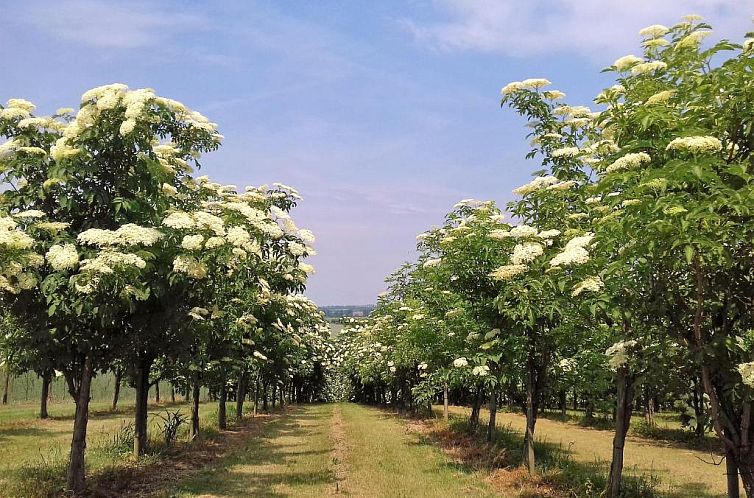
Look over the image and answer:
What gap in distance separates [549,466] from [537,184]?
923cm

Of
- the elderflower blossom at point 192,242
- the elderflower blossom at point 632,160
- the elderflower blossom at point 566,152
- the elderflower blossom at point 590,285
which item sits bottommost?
→ the elderflower blossom at point 590,285

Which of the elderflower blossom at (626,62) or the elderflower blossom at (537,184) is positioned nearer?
the elderflower blossom at (626,62)

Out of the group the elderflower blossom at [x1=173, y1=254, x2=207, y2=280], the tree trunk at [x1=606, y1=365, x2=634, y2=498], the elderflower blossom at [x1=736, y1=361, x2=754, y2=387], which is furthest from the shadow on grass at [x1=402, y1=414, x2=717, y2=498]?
the elderflower blossom at [x1=173, y1=254, x2=207, y2=280]

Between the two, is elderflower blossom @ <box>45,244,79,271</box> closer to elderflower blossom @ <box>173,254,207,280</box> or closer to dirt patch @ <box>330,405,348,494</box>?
elderflower blossom @ <box>173,254,207,280</box>

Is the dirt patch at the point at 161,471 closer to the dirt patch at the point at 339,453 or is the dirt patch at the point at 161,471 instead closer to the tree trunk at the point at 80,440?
the tree trunk at the point at 80,440

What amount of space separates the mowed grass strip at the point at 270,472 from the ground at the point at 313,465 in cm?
2

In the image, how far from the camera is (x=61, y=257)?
901 centimetres

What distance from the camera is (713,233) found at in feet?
18.1

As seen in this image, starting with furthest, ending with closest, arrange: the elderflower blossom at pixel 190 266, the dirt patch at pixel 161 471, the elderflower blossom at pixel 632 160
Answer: the dirt patch at pixel 161 471 < the elderflower blossom at pixel 190 266 < the elderflower blossom at pixel 632 160

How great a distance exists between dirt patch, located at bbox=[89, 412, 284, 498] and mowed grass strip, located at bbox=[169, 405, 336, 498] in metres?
0.38

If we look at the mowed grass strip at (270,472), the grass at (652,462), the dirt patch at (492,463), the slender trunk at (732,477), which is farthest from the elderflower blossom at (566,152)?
the mowed grass strip at (270,472)

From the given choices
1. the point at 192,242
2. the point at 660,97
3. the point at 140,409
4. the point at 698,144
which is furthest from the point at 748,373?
the point at 140,409

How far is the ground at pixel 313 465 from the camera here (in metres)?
13.4

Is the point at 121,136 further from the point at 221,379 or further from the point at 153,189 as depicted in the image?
the point at 221,379
